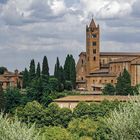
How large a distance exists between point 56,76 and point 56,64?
2431 mm

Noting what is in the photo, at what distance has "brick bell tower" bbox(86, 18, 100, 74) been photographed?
93188 millimetres

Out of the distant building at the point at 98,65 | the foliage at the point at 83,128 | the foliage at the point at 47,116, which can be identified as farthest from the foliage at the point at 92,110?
the distant building at the point at 98,65

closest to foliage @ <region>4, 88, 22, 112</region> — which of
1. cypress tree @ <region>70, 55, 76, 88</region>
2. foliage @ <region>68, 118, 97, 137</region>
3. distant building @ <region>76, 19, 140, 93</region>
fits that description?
cypress tree @ <region>70, 55, 76, 88</region>

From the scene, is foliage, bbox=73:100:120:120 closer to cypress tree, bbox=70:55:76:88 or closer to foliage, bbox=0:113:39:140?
foliage, bbox=0:113:39:140

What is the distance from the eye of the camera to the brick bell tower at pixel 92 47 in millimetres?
93188

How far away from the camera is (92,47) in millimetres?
94688

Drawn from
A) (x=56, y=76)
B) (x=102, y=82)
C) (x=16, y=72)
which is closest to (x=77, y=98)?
(x=56, y=76)

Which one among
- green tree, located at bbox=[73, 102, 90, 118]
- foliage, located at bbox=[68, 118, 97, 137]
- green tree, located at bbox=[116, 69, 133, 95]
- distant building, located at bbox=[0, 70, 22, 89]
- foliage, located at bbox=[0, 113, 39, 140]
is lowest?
foliage, located at bbox=[68, 118, 97, 137]

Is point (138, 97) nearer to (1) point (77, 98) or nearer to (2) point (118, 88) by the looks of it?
(1) point (77, 98)

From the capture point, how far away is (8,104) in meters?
63.6

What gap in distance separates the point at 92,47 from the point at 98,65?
3.30 metres

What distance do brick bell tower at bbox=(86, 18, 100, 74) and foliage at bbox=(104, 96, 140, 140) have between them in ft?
239

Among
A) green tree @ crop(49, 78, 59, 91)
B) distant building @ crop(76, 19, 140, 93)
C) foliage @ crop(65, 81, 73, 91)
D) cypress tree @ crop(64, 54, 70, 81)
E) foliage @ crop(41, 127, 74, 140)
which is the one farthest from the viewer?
A: cypress tree @ crop(64, 54, 70, 81)

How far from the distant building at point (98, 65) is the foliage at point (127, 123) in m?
63.2
